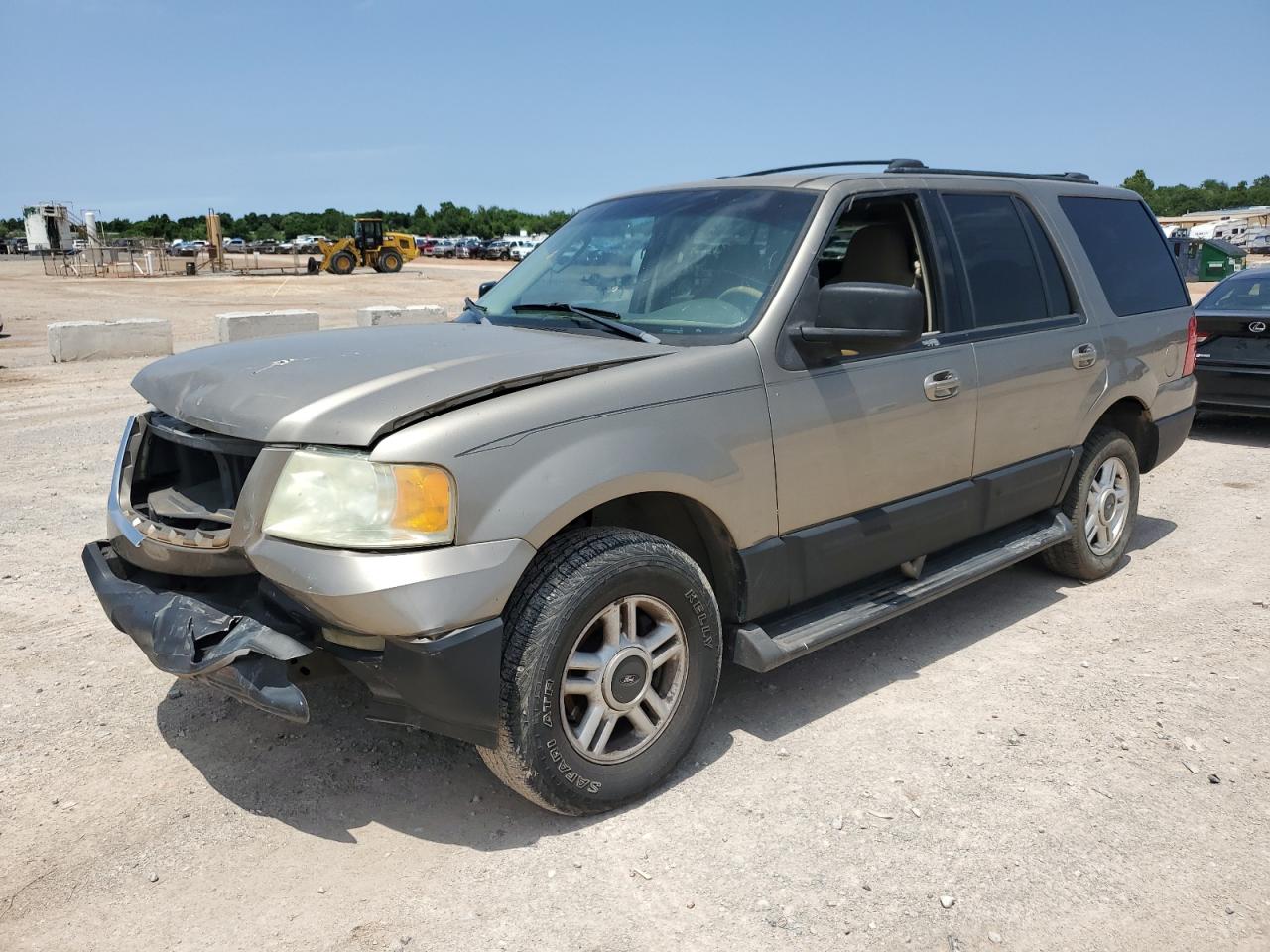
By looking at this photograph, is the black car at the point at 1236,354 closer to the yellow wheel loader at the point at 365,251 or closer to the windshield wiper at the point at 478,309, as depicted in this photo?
the windshield wiper at the point at 478,309

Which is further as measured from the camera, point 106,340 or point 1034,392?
point 106,340

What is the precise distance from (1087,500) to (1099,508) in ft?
0.60

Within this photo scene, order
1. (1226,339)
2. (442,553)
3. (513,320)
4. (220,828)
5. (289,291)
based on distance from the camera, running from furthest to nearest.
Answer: (289,291)
(1226,339)
(513,320)
(220,828)
(442,553)

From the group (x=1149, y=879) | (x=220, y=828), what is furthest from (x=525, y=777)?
(x=1149, y=879)

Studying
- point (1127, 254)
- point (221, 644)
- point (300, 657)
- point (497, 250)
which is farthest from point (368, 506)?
point (497, 250)

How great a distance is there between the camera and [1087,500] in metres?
5.29

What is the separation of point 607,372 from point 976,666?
7.55 feet

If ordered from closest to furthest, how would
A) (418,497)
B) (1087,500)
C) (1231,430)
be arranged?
(418,497) → (1087,500) → (1231,430)

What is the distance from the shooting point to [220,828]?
123 inches

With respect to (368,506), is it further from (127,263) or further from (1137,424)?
(127,263)

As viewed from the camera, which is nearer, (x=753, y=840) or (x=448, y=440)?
(x=448, y=440)

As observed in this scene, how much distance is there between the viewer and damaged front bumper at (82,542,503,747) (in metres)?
2.74

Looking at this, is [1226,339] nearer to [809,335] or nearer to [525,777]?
[809,335]

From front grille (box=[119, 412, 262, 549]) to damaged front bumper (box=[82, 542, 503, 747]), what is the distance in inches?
9.3
